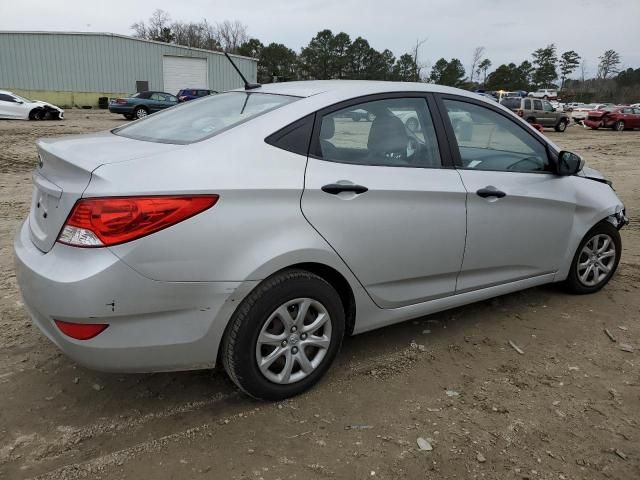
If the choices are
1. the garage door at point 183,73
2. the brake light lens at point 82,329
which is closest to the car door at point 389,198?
the brake light lens at point 82,329

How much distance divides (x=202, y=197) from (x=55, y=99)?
139 ft

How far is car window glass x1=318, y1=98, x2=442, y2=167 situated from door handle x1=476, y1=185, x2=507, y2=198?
338 mm

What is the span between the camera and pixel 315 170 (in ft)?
8.77

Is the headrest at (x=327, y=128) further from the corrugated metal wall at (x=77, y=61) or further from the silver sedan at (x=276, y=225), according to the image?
the corrugated metal wall at (x=77, y=61)

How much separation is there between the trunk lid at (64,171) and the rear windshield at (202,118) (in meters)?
0.18

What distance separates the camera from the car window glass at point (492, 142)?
11.1 ft

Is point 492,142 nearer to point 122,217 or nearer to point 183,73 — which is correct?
point 122,217

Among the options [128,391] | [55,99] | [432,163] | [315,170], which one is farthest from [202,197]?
[55,99]

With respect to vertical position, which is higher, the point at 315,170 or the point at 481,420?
the point at 315,170

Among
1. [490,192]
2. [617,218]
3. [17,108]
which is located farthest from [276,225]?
[17,108]

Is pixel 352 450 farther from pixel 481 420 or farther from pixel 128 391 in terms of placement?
pixel 128 391

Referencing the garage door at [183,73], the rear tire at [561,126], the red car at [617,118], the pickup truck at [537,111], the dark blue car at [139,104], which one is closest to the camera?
the dark blue car at [139,104]

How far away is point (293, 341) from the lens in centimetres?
273

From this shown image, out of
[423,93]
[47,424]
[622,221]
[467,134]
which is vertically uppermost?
[423,93]
